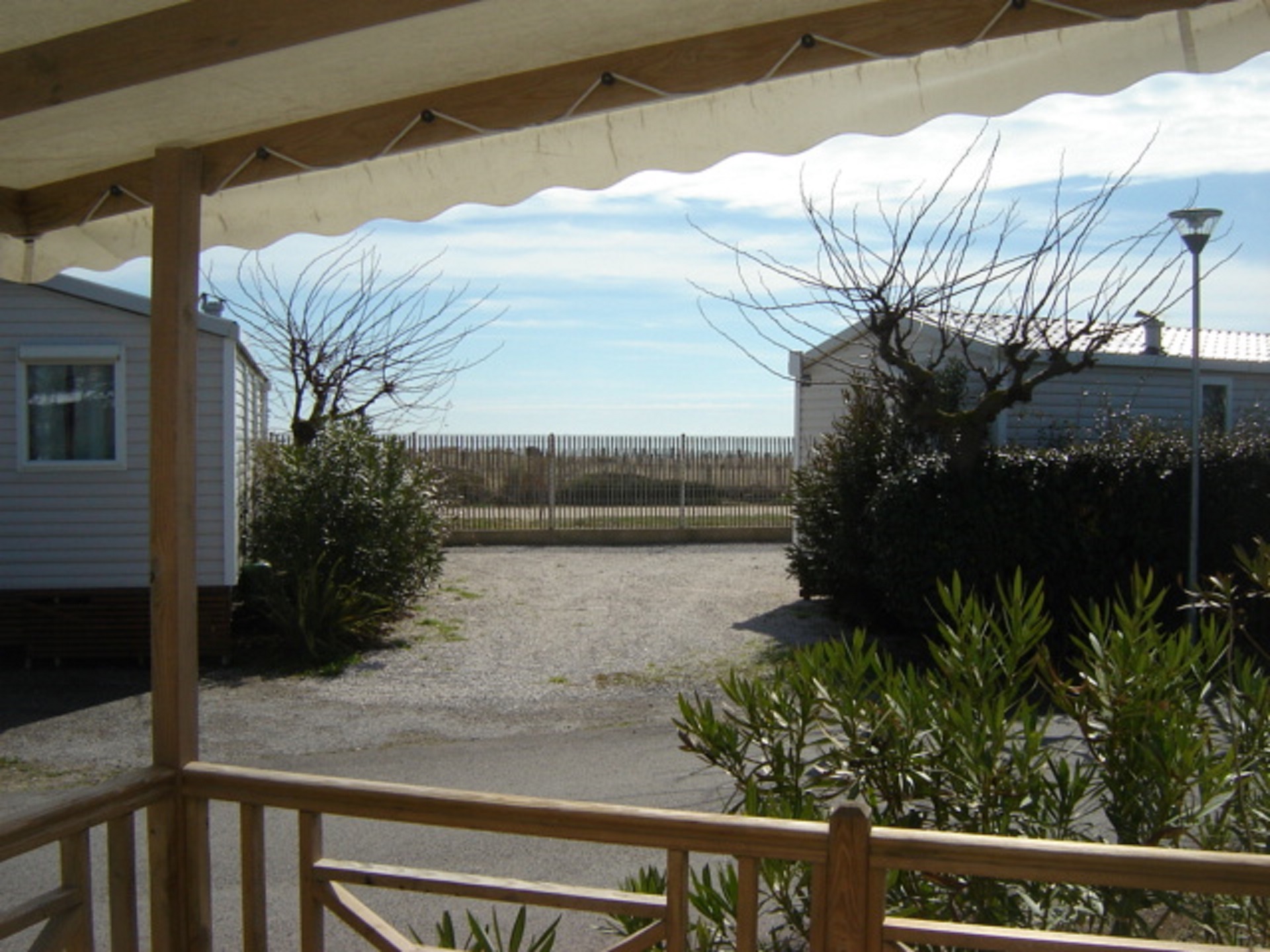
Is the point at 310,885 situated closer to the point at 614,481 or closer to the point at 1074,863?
the point at 1074,863

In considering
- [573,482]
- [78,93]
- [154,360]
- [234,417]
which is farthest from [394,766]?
[573,482]

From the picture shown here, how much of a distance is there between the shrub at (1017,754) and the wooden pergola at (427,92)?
1.50 m

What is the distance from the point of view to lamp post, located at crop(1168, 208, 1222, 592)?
10.1m

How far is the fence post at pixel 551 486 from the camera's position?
21547mm

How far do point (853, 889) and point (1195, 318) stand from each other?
9902 millimetres

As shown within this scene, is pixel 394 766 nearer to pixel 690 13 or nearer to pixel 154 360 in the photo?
pixel 154 360

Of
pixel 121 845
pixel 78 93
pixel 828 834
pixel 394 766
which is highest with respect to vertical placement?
pixel 78 93

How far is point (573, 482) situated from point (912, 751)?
18.4 meters

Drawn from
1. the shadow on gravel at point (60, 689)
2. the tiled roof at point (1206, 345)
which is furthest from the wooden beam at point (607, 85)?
the tiled roof at point (1206, 345)

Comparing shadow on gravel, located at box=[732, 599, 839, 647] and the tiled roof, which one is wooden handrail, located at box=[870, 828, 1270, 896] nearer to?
shadow on gravel, located at box=[732, 599, 839, 647]

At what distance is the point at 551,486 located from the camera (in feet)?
70.9

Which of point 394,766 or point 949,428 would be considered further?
point 949,428

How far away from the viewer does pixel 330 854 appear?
6.18 metres

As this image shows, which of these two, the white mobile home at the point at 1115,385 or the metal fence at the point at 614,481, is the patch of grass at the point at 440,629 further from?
the metal fence at the point at 614,481
